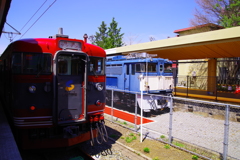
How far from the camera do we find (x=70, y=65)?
5562 millimetres

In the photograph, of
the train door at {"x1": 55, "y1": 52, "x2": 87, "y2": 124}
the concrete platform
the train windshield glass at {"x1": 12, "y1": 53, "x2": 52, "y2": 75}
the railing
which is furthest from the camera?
the railing

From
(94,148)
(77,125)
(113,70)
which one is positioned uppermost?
(113,70)

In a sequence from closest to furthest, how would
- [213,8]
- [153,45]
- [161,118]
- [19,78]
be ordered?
1. [19,78]
2. [161,118]
3. [153,45]
4. [213,8]

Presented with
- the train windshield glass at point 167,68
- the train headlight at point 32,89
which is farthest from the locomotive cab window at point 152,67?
the train headlight at point 32,89

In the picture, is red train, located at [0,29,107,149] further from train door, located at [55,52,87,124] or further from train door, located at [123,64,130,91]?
train door, located at [123,64,130,91]

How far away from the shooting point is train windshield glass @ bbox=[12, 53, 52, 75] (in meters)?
4.88

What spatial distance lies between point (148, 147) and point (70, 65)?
12.1 feet

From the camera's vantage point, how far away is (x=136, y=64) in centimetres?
1180

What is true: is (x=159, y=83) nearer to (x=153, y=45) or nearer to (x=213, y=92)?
(x=153, y=45)

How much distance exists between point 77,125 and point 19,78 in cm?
202

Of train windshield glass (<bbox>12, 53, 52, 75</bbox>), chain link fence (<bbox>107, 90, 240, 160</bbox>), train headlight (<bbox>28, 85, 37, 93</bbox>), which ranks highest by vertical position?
train windshield glass (<bbox>12, 53, 52, 75</bbox>)

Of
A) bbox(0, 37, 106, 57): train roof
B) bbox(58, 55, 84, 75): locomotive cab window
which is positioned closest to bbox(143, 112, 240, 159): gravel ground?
bbox(58, 55, 84, 75): locomotive cab window

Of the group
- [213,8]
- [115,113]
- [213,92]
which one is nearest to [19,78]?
[115,113]

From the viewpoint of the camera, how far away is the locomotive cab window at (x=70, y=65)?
214 inches
